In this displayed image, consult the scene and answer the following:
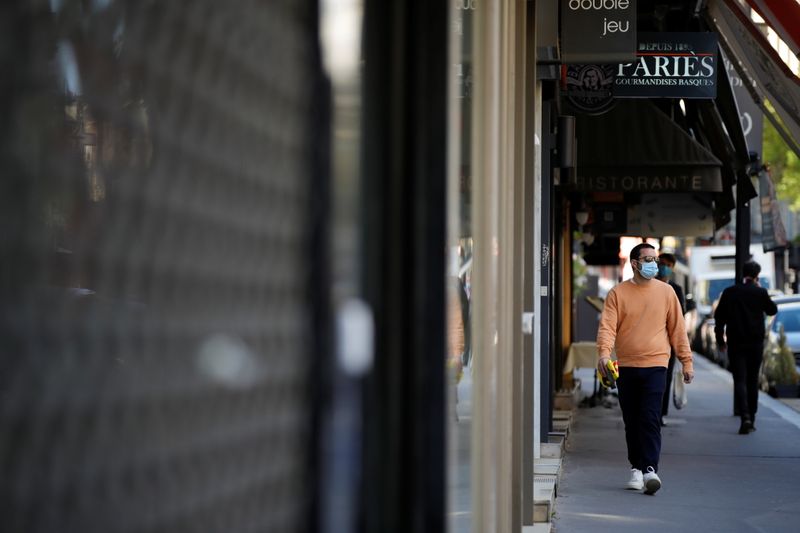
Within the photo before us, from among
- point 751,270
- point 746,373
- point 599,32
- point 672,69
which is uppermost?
point 672,69

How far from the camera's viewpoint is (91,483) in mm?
1051

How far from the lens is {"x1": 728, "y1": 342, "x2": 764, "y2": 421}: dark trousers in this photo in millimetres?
14023

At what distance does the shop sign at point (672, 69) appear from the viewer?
1207 cm

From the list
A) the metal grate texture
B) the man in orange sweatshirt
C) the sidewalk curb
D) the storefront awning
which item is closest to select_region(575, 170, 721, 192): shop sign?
the storefront awning

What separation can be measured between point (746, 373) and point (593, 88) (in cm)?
420

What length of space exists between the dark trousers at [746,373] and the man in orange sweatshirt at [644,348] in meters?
4.70

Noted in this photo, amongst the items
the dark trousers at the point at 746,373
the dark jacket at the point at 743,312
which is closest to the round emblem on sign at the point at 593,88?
the dark jacket at the point at 743,312

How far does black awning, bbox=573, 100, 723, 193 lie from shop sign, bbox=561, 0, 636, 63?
179 inches

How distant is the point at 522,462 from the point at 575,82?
23.6ft

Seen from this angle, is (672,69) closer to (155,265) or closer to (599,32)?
(599,32)

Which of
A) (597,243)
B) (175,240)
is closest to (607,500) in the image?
(175,240)

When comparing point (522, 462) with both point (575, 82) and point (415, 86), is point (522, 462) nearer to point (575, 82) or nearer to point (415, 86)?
point (415, 86)

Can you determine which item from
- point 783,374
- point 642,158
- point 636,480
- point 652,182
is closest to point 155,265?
point 636,480

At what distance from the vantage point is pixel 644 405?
9523 millimetres
